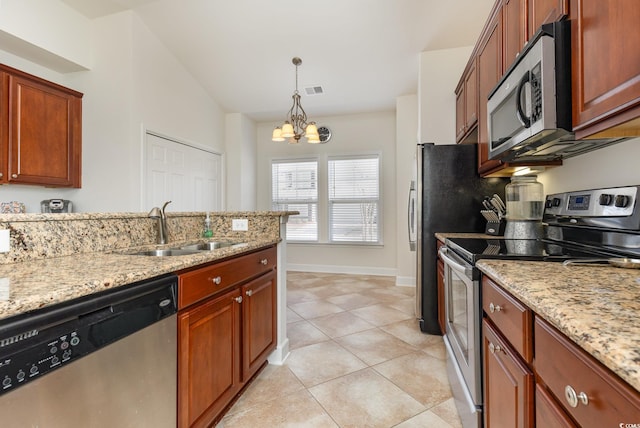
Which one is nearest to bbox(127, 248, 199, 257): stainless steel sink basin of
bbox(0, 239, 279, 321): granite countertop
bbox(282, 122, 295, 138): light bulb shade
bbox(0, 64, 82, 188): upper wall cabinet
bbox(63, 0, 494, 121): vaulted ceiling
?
bbox(0, 239, 279, 321): granite countertop

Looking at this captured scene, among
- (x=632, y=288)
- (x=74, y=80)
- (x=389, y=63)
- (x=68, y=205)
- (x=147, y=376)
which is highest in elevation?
(x=389, y=63)

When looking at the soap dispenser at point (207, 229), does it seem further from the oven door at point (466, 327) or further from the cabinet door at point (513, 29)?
the cabinet door at point (513, 29)

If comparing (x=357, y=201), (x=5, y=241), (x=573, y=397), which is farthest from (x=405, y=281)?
(x=5, y=241)

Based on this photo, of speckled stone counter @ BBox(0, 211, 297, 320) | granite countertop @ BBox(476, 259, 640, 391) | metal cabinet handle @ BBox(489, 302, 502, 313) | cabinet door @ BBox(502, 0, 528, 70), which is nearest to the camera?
granite countertop @ BBox(476, 259, 640, 391)

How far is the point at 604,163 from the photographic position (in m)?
1.49

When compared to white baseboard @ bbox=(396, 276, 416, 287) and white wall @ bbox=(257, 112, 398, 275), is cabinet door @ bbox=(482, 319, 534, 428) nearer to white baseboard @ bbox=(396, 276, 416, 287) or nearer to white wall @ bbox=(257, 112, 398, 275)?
white baseboard @ bbox=(396, 276, 416, 287)

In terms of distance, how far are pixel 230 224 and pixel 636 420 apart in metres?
2.22

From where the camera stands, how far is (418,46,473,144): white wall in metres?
3.46

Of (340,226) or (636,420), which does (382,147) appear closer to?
(340,226)

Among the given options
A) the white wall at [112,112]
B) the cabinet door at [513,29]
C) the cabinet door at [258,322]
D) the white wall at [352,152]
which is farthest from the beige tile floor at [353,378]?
the white wall at [112,112]

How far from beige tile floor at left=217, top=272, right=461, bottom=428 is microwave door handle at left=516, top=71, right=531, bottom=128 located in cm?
156

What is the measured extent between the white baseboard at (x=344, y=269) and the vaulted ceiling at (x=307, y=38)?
2795 mm

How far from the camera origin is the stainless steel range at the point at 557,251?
4.06ft

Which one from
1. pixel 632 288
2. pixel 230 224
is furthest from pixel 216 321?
pixel 632 288
